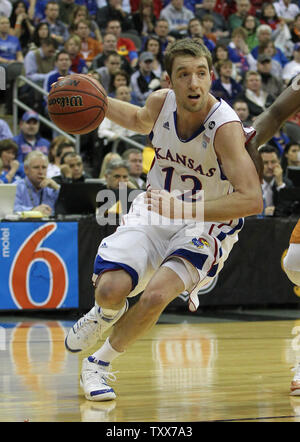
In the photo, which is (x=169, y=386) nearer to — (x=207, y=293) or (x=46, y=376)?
(x=46, y=376)

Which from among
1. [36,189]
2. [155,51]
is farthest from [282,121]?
[155,51]

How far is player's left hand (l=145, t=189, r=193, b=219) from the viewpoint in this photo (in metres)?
3.76

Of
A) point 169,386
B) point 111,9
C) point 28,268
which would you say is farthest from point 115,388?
point 111,9

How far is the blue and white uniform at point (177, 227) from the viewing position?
4289 millimetres

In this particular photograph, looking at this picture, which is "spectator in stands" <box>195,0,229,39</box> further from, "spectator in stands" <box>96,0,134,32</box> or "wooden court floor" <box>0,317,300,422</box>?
"wooden court floor" <box>0,317,300,422</box>

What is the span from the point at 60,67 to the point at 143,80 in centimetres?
146

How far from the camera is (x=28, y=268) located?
8055 millimetres

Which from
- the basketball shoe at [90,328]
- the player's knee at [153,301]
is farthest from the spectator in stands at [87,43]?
the player's knee at [153,301]

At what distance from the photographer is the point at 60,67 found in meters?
11.0

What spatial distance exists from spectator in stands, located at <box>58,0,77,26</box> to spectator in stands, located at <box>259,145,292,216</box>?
4658 mm

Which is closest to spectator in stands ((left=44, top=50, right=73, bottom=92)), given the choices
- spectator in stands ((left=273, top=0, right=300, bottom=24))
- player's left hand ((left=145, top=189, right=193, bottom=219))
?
spectator in stands ((left=273, top=0, right=300, bottom=24))

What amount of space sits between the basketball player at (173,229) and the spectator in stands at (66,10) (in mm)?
8634

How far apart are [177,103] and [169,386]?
5.35 ft

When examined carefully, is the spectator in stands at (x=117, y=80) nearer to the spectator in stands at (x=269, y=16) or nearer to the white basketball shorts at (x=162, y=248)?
the spectator in stands at (x=269, y=16)
